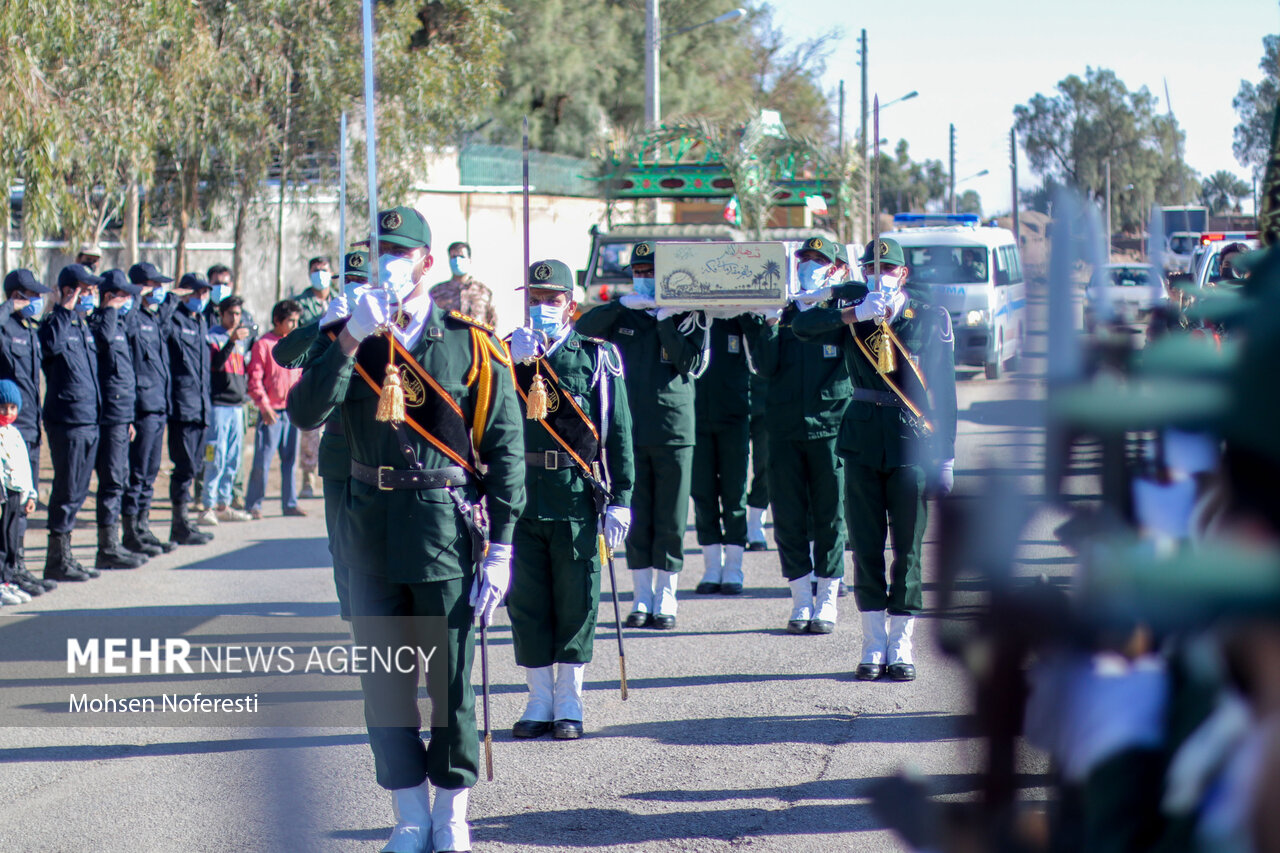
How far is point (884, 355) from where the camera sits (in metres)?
6.68

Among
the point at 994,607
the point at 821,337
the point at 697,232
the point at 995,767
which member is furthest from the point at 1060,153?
the point at 697,232

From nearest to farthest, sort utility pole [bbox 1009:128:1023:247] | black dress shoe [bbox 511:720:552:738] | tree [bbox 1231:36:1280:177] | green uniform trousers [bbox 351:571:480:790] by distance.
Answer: utility pole [bbox 1009:128:1023:247], tree [bbox 1231:36:1280:177], green uniform trousers [bbox 351:571:480:790], black dress shoe [bbox 511:720:552:738]

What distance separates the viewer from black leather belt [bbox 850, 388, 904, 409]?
22.0ft

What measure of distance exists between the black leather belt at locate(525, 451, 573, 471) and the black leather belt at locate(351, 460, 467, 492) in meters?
1.51

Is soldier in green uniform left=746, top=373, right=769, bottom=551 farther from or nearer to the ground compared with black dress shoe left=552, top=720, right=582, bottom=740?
farther from the ground

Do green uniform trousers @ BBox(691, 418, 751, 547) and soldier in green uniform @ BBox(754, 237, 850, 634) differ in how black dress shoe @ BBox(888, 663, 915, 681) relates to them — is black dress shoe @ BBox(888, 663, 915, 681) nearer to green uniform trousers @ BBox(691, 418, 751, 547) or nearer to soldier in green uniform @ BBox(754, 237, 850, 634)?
soldier in green uniform @ BBox(754, 237, 850, 634)

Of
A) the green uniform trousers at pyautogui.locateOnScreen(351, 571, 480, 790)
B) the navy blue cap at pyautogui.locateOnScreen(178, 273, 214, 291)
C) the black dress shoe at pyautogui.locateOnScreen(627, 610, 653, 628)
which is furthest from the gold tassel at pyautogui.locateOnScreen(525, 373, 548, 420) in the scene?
the navy blue cap at pyautogui.locateOnScreen(178, 273, 214, 291)

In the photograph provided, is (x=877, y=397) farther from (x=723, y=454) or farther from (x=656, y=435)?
(x=723, y=454)

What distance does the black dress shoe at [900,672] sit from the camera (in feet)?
22.1

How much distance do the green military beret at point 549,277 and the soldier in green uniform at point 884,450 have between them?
4.48ft

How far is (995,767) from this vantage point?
1108 mm

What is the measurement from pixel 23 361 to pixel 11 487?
0.90 m

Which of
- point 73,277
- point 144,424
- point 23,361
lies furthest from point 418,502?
point 144,424

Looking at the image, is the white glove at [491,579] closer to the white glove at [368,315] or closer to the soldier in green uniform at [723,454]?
the white glove at [368,315]
